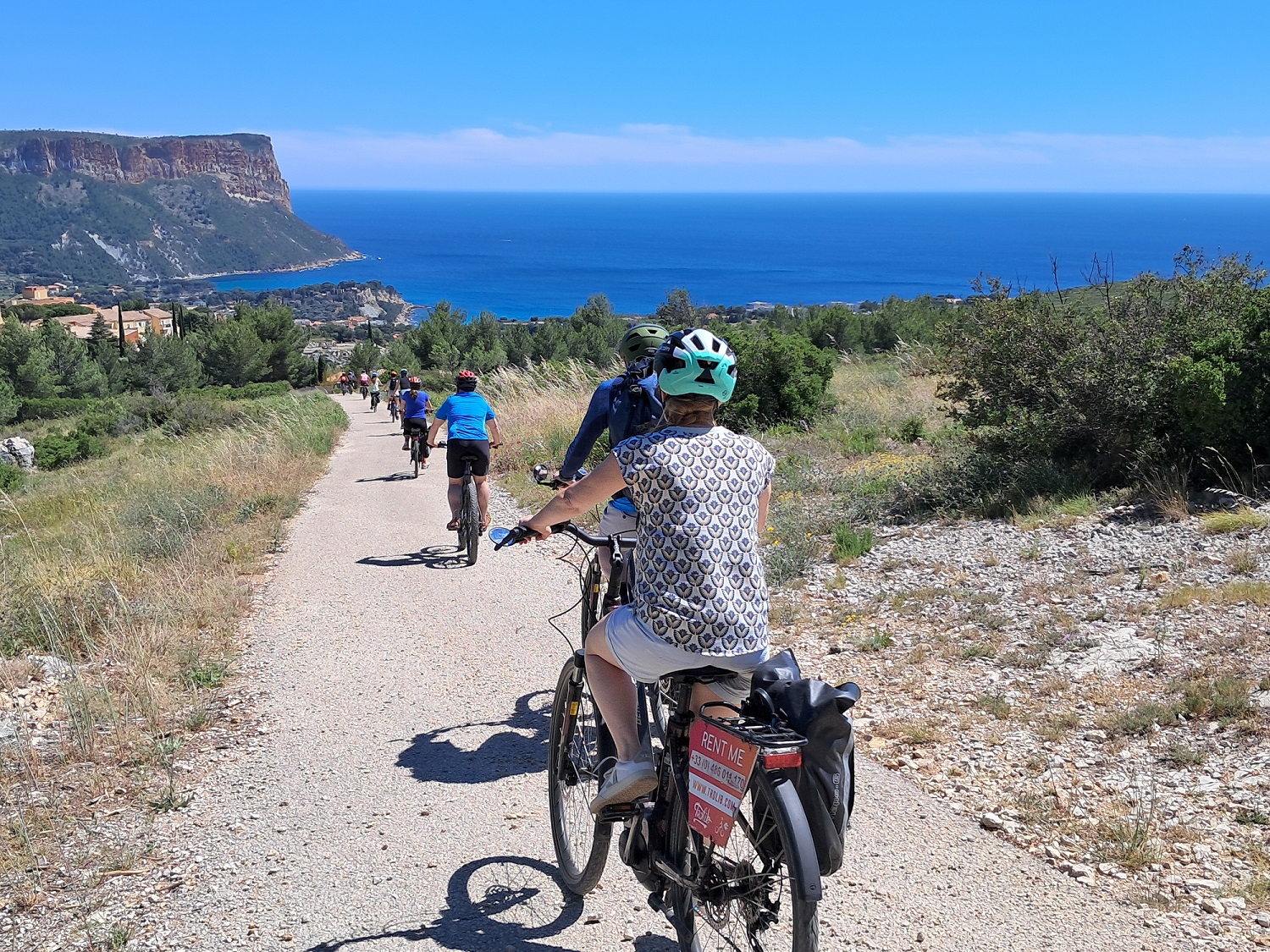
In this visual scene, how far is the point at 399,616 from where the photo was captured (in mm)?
7820

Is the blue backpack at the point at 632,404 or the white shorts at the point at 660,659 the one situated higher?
the blue backpack at the point at 632,404

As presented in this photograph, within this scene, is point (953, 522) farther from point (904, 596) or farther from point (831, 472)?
point (831, 472)

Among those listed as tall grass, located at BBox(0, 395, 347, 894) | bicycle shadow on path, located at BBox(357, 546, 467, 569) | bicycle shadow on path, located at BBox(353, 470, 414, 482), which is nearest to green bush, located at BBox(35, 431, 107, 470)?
tall grass, located at BBox(0, 395, 347, 894)

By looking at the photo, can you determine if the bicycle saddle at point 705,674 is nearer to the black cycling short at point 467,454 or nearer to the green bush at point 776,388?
the black cycling short at point 467,454

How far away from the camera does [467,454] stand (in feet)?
32.3

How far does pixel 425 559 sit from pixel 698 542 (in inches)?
299

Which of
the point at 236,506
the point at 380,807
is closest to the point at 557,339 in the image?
the point at 236,506

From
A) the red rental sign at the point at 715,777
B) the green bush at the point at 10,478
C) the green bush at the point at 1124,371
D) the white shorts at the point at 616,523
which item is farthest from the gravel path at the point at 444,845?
the green bush at the point at 10,478

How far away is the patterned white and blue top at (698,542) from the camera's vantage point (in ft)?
9.09

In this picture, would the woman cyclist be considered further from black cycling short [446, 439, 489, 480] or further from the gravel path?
black cycling short [446, 439, 489, 480]

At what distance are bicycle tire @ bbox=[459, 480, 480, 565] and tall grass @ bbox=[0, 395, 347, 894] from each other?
2.01 metres

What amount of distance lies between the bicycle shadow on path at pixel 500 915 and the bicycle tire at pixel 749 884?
20.0 inches

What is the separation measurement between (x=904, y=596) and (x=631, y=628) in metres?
A: 4.69

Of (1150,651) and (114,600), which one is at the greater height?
(1150,651)
